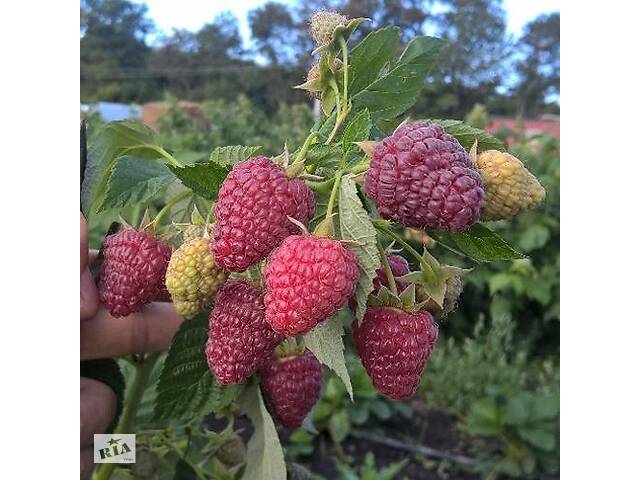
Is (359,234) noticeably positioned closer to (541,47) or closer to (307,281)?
(307,281)

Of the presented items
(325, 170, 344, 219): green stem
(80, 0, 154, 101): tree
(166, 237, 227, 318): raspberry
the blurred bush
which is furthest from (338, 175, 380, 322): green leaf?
the blurred bush

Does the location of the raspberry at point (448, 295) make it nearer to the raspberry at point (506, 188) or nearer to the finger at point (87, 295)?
the raspberry at point (506, 188)

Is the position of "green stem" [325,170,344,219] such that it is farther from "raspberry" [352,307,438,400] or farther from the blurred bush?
the blurred bush

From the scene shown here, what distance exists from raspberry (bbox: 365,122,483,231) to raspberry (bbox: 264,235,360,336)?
0.14ft

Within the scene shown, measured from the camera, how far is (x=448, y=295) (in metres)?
0.52

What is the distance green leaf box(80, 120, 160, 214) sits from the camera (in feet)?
2.11

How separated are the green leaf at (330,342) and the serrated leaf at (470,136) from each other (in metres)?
0.16

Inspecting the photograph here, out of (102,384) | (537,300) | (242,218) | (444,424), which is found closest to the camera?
(242,218)

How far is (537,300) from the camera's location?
2432 millimetres

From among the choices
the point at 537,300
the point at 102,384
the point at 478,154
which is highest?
the point at 478,154

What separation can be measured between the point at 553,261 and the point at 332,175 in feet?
7.12

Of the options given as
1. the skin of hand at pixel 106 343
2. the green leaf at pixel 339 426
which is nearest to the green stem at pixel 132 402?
the skin of hand at pixel 106 343
